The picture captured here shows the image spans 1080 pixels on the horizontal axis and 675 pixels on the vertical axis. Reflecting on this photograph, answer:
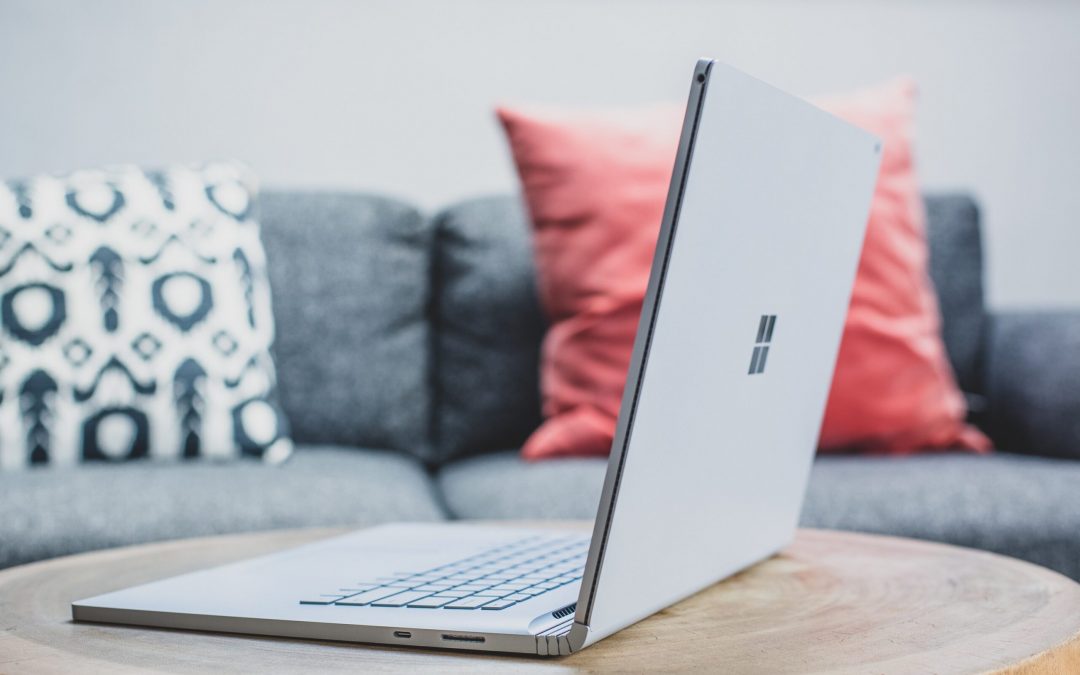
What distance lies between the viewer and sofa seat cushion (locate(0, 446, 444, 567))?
1104 mm

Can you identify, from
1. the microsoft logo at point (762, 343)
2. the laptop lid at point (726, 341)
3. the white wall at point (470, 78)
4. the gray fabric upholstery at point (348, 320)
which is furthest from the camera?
the white wall at point (470, 78)

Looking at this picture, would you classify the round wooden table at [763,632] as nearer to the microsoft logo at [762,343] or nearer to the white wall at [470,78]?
the microsoft logo at [762,343]

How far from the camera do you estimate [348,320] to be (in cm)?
178

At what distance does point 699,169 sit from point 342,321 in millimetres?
1368

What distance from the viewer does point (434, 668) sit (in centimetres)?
48

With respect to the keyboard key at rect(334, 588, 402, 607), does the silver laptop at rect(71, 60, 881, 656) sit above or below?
above

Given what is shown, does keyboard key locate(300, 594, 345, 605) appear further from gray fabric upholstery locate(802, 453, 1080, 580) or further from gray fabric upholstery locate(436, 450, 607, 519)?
gray fabric upholstery locate(802, 453, 1080, 580)

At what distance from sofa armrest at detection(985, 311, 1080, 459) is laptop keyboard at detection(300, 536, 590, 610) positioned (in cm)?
111

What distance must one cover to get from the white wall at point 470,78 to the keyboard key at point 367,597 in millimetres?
1589

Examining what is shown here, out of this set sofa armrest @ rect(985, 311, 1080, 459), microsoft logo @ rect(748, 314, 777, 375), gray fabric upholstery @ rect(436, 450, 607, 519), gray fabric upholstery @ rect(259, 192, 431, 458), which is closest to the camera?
microsoft logo @ rect(748, 314, 777, 375)

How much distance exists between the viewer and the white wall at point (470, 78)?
78.7 inches

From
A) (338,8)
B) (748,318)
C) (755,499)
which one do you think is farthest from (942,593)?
(338,8)

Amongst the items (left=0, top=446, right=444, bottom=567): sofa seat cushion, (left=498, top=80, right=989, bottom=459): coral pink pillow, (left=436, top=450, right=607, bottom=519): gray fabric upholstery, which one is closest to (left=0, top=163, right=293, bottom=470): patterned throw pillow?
(left=0, top=446, right=444, bottom=567): sofa seat cushion

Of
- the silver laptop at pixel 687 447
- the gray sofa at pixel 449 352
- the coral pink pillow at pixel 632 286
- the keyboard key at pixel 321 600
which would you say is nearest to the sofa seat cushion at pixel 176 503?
the gray sofa at pixel 449 352
